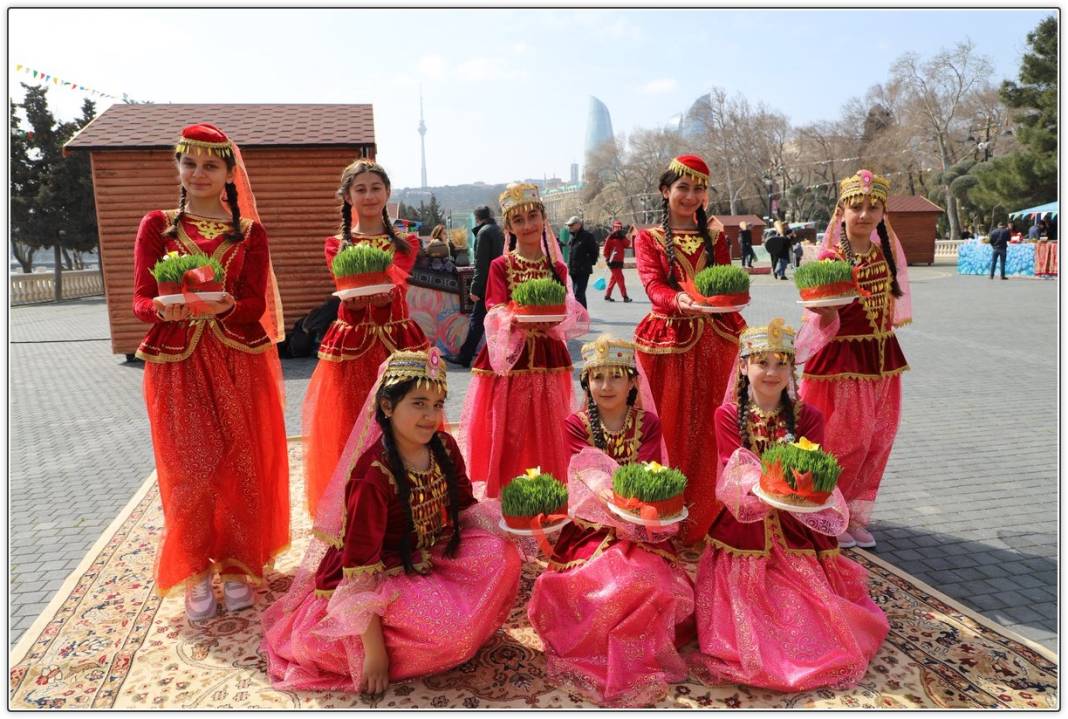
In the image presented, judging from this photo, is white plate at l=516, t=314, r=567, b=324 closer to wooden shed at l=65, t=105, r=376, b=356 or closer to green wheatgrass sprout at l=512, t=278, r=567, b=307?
green wheatgrass sprout at l=512, t=278, r=567, b=307

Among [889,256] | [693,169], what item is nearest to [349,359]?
[693,169]

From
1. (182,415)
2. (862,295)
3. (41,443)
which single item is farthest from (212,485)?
(41,443)

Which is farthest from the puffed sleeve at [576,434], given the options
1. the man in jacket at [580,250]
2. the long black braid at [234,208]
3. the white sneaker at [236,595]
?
the man in jacket at [580,250]

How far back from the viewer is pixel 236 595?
366 centimetres

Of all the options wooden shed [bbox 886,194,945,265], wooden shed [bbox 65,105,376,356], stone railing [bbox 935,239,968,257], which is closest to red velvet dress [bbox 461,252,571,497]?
wooden shed [bbox 65,105,376,356]

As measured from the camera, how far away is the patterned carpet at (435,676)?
2832 mm

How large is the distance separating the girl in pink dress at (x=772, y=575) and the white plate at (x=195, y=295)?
97.5 inches

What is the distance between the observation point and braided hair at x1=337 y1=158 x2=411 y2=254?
12.9ft

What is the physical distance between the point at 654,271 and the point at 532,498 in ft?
5.76

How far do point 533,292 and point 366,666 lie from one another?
2.11m

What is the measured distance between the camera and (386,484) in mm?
3012

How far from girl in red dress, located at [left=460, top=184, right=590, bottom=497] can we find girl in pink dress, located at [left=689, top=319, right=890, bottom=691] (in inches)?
46.9

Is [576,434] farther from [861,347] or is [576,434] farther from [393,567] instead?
[861,347]

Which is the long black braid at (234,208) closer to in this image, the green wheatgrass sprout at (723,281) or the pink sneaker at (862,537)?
the green wheatgrass sprout at (723,281)
